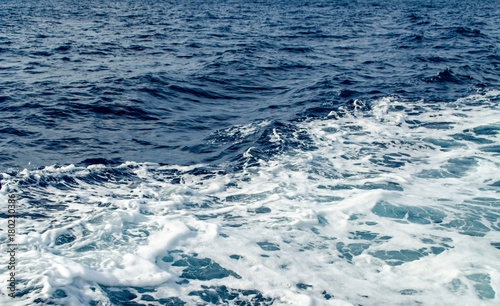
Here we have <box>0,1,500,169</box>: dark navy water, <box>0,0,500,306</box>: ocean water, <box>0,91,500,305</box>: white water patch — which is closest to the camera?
<box>0,91,500,305</box>: white water patch

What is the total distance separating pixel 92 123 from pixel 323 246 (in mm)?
6063

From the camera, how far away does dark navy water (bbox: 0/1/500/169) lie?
8062 mm

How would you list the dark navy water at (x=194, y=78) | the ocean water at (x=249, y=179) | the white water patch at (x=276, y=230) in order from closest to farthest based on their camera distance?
the white water patch at (x=276, y=230)
the ocean water at (x=249, y=179)
the dark navy water at (x=194, y=78)

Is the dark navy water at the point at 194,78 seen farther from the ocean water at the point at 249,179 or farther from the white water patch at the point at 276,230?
the white water patch at the point at 276,230

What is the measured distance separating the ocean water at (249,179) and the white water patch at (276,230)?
0.02 metres

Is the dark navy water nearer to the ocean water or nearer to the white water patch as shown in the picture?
the ocean water

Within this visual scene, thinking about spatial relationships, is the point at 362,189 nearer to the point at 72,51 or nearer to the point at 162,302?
the point at 162,302

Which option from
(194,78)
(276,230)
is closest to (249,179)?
(276,230)

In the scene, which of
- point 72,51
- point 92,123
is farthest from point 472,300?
point 72,51

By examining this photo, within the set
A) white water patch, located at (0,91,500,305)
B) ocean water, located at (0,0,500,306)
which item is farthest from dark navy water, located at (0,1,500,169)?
white water patch, located at (0,91,500,305)

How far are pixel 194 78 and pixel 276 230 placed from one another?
8460 mm

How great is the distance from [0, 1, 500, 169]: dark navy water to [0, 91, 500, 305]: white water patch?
3.63 ft

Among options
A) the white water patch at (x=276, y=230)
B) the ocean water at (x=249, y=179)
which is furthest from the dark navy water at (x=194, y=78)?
the white water patch at (x=276, y=230)

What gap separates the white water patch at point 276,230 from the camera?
12.8 ft
